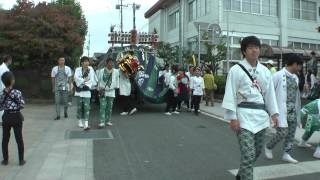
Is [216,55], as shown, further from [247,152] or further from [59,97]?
[247,152]

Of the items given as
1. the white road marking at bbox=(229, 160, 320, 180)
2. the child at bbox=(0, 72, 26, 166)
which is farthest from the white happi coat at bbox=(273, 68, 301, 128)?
the child at bbox=(0, 72, 26, 166)

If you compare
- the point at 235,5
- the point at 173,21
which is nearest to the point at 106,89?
the point at 235,5

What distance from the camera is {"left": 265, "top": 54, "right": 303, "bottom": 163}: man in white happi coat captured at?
8.46 metres

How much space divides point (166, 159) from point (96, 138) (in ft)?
9.49

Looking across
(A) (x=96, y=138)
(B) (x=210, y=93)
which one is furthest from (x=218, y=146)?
(B) (x=210, y=93)

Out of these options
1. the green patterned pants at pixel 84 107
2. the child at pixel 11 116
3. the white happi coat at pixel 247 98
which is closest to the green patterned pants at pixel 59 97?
the green patterned pants at pixel 84 107

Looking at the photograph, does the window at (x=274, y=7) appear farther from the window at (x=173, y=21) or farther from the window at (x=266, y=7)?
the window at (x=173, y=21)

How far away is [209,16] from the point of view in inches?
1348

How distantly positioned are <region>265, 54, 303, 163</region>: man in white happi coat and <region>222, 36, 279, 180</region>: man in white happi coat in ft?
7.96

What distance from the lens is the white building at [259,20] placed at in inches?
1325

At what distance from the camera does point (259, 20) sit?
116 ft

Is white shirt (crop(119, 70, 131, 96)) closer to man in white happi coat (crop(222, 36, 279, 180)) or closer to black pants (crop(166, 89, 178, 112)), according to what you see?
black pants (crop(166, 89, 178, 112))

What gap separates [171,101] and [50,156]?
846cm

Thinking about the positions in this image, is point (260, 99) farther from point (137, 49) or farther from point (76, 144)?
point (137, 49)
